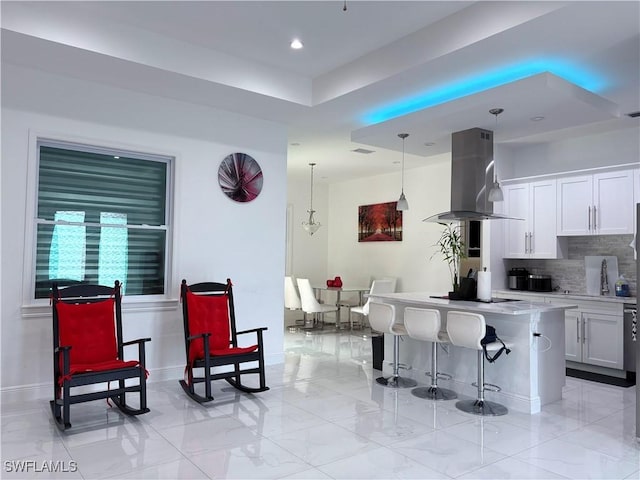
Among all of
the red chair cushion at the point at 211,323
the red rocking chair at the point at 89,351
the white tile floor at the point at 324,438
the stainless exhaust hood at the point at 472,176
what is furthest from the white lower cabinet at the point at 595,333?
the red rocking chair at the point at 89,351

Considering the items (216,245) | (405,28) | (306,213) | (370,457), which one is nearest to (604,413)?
(370,457)

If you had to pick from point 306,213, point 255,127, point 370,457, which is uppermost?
point 255,127

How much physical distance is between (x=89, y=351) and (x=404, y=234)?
5.77m

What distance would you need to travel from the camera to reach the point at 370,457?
10.2ft

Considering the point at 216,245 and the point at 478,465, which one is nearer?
the point at 478,465

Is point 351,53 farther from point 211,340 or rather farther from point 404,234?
point 404,234

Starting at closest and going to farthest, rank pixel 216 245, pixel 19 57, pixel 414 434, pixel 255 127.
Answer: pixel 414 434 < pixel 19 57 < pixel 216 245 < pixel 255 127

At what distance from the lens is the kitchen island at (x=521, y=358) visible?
4.10 m

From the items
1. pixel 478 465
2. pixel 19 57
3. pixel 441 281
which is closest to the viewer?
pixel 478 465

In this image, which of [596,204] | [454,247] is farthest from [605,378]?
[454,247]

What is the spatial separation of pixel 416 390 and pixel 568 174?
3437 millimetres

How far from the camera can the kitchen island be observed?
410 centimetres

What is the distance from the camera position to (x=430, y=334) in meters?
4.31

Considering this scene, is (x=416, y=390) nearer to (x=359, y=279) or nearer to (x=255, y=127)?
(x=255, y=127)
